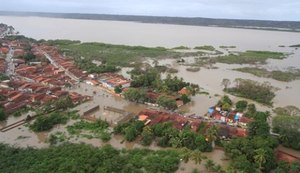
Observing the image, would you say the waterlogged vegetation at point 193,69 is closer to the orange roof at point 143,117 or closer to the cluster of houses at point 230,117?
the cluster of houses at point 230,117

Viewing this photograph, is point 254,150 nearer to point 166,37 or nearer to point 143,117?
point 143,117

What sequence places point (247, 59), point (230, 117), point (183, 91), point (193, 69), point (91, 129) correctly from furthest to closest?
point (247, 59) → point (193, 69) → point (183, 91) → point (230, 117) → point (91, 129)

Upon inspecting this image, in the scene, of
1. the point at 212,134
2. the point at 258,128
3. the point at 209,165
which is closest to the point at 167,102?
the point at 212,134

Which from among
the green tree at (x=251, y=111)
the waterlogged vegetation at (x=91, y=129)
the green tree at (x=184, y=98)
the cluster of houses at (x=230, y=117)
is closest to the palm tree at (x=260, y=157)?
the cluster of houses at (x=230, y=117)

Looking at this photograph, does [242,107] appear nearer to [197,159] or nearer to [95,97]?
[197,159]

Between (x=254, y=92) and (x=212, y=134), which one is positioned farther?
(x=254, y=92)

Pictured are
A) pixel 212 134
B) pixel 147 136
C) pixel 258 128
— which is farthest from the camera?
pixel 258 128

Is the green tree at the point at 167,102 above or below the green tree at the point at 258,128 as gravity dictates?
below
